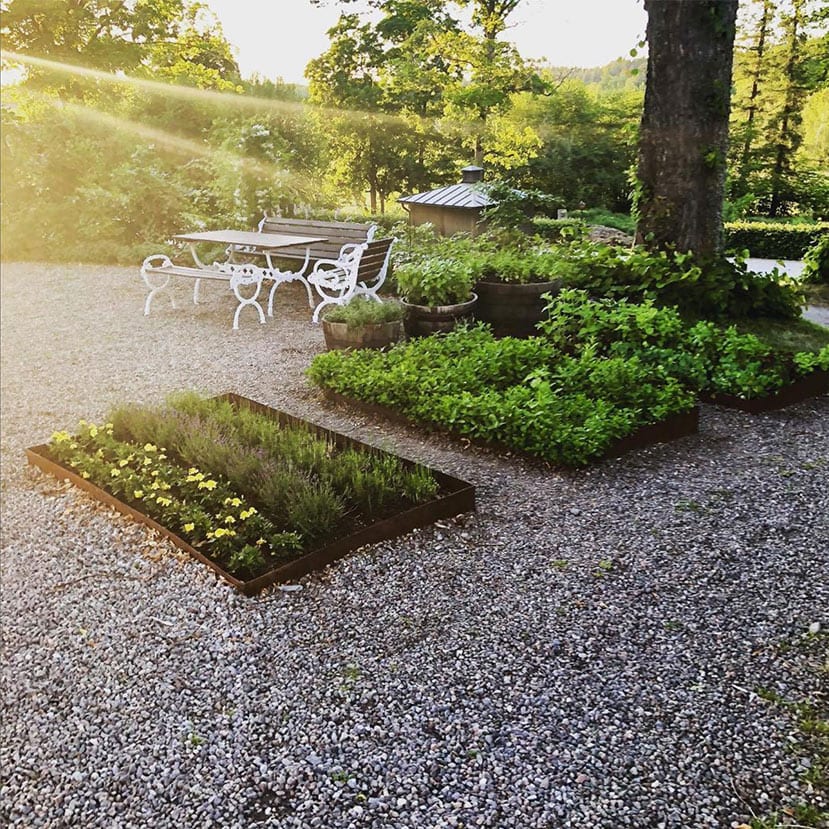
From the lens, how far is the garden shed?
352 inches

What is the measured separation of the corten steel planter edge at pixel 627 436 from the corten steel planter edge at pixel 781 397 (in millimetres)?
545

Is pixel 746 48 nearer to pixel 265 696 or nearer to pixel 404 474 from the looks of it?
pixel 404 474

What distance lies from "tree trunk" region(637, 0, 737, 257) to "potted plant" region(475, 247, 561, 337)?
41.9 inches

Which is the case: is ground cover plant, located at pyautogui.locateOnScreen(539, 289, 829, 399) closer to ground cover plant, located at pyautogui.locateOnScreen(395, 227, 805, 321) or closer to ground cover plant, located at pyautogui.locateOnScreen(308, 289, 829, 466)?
ground cover plant, located at pyautogui.locateOnScreen(308, 289, 829, 466)

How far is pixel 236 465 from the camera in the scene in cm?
360

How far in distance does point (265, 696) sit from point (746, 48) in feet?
72.5

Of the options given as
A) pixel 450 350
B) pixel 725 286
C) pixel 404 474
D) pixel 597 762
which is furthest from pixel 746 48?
pixel 597 762

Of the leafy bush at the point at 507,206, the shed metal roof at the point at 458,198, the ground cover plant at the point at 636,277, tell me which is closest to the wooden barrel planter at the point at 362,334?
the ground cover plant at the point at 636,277

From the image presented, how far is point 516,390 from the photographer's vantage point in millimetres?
4359

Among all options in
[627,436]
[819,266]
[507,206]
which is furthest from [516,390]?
[819,266]

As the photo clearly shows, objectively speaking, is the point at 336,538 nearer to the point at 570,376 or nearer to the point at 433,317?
the point at 570,376

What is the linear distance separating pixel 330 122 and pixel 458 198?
843 cm

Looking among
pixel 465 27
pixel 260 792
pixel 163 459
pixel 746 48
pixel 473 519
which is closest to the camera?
pixel 260 792

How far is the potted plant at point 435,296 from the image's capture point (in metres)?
6.00
